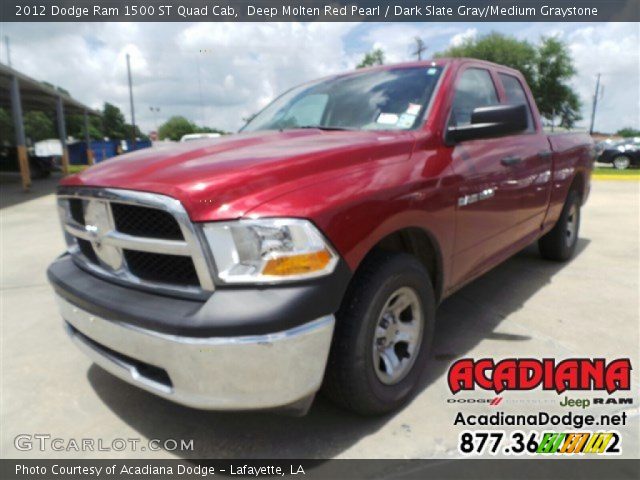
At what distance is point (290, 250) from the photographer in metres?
1.70

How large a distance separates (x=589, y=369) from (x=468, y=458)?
1.11 m

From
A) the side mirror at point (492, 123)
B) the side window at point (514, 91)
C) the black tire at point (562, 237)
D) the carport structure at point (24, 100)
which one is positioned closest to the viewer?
the side mirror at point (492, 123)

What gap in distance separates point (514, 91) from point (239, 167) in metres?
2.94

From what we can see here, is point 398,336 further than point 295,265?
Yes

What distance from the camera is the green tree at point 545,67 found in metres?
37.5

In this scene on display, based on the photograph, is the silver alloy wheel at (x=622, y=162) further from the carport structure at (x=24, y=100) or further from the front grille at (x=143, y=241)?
the front grille at (x=143, y=241)

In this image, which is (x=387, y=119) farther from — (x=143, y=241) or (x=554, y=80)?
(x=554, y=80)

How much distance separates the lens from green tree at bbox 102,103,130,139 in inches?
2810

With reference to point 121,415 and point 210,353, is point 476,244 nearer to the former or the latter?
point 210,353

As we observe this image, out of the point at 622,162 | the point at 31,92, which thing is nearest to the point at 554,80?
the point at 622,162

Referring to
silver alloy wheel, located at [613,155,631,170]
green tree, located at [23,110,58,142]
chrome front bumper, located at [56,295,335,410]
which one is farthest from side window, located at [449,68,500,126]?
green tree, located at [23,110,58,142]

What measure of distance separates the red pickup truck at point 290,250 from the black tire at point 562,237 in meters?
2.12

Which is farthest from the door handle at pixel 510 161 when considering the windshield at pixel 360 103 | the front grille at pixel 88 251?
the front grille at pixel 88 251

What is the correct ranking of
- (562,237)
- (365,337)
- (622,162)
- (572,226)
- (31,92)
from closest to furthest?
(365,337) < (562,237) < (572,226) < (31,92) < (622,162)
